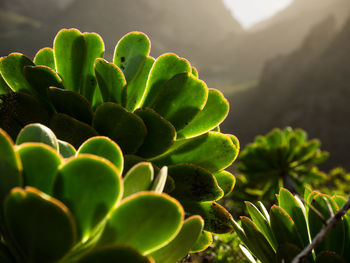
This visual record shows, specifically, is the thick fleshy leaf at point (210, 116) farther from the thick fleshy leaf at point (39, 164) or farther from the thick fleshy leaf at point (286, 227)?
the thick fleshy leaf at point (39, 164)

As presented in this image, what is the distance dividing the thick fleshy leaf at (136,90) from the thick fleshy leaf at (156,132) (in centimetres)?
13

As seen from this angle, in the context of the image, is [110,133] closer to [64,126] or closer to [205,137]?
[64,126]

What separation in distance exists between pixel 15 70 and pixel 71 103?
170 millimetres

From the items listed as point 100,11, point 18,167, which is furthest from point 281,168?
point 100,11

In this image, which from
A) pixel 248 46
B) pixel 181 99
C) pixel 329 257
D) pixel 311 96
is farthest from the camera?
pixel 248 46

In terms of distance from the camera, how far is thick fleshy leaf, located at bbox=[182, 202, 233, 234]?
573 millimetres

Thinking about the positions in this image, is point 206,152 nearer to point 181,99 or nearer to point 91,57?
point 181,99

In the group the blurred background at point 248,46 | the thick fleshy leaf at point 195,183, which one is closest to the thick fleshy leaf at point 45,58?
the thick fleshy leaf at point 195,183

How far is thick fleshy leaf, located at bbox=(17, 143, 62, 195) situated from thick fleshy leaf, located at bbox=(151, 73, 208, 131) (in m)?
0.31

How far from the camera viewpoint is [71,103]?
1.74 feet

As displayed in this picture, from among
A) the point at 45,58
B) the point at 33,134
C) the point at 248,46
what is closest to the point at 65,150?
the point at 33,134

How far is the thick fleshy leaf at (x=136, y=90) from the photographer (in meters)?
0.65

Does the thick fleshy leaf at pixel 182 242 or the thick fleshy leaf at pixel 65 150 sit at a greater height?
the thick fleshy leaf at pixel 65 150

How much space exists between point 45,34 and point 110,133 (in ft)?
163
